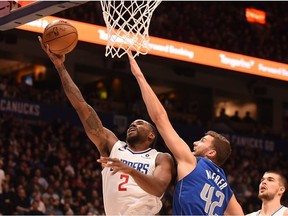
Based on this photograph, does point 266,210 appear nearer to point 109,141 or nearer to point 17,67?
point 109,141

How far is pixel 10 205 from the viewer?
9.50 m

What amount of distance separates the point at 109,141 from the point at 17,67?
13.8 metres

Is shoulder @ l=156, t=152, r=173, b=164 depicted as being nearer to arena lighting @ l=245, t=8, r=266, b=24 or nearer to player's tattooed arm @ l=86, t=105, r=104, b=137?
player's tattooed arm @ l=86, t=105, r=104, b=137

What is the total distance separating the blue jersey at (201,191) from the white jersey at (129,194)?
297mm

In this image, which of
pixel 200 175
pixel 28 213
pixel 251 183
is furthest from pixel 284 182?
pixel 251 183

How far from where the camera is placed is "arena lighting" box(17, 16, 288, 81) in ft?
40.6

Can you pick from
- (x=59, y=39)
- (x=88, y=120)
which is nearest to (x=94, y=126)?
(x=88, y=120)

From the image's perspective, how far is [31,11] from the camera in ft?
13.6

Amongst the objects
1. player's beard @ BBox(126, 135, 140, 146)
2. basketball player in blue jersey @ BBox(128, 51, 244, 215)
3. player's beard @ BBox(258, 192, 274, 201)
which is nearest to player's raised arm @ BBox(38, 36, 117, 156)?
player's beard @ BBox(126, 135, 140, 146)

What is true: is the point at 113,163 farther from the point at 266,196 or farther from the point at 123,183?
the point at 266,196

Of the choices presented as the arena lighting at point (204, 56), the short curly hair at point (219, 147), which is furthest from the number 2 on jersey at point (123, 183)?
the arena lighting at point (204, 56)

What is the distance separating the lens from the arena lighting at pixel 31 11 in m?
3.90

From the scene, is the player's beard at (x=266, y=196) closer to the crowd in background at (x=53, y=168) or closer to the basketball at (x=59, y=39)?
the basketball at (x=59, y=39)

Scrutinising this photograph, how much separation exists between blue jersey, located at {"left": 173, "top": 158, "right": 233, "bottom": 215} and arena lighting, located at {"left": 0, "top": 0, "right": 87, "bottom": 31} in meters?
1.20
